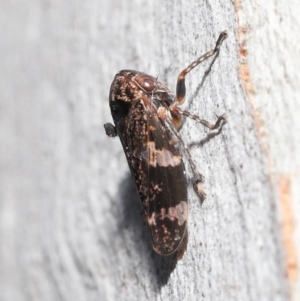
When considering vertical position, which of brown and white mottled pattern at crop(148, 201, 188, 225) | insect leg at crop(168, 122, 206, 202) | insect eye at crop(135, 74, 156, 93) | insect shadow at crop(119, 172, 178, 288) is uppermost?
insect eye at crop(135, 74, 156, 93)

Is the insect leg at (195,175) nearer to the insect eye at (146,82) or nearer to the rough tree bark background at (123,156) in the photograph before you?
the rough tree bark background at (123,156)

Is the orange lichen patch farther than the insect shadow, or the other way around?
the insect shadow

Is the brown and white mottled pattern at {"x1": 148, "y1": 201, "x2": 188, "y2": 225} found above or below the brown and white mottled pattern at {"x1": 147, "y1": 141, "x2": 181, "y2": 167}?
below

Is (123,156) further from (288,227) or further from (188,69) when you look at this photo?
(288,227)

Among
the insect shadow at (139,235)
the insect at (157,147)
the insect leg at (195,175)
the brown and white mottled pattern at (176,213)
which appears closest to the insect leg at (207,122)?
the insect at (157,147)

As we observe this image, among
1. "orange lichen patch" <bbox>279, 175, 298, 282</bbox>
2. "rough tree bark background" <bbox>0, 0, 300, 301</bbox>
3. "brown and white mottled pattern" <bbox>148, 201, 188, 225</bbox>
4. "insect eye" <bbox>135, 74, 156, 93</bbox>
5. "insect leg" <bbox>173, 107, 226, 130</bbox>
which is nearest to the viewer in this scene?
"orange lichen patch" <bbox>279, 175, 298, 282</bbox>

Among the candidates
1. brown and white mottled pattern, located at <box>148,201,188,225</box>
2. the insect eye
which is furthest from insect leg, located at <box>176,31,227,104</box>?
brown and white mottled pattern, located at <box>148,201,188,225</box>

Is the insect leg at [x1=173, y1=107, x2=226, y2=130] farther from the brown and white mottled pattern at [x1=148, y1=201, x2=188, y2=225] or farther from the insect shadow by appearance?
the insect shadow
